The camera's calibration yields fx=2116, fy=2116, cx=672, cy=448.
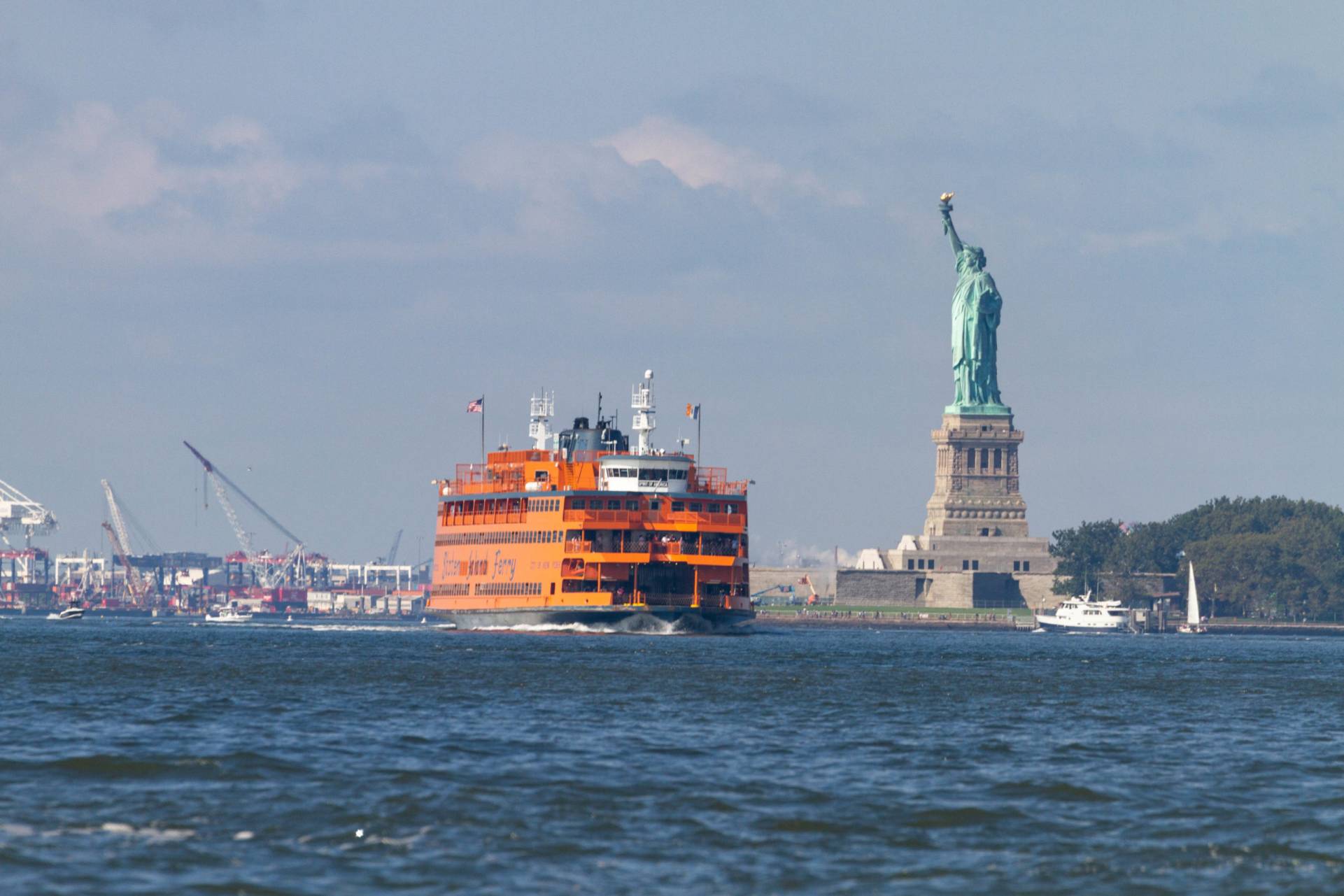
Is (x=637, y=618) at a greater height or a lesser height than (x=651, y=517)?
lesser

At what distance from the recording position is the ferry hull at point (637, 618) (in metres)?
134

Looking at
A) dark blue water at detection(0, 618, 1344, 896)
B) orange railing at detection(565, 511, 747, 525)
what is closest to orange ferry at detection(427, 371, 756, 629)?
orange railing at detection(565, 511, 747, 525)

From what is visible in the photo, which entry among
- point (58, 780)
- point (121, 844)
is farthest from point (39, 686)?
point (121, 844)

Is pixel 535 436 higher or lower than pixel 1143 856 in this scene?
higher

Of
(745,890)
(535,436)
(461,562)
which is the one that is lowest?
(745,890)

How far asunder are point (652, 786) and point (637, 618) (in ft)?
298

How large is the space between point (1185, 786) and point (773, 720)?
17.4 meters

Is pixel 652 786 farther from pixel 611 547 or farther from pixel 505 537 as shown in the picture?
pixel 505 537

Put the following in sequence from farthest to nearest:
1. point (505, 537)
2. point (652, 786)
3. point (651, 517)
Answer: point (505, 537) < point (651, 517) < point (652, 786)

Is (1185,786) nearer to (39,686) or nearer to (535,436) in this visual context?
(39,686)

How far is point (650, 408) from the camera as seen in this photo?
156 m

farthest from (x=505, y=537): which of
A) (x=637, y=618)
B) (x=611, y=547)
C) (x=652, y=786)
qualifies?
(x=652, y=786)

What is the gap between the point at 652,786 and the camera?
144 ft

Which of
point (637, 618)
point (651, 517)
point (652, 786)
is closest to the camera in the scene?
point (652, 786)
